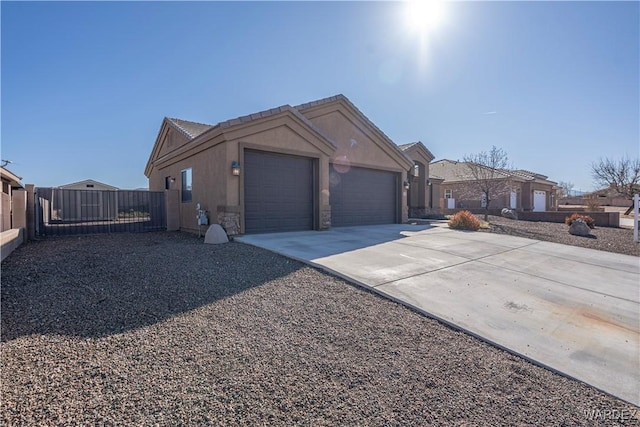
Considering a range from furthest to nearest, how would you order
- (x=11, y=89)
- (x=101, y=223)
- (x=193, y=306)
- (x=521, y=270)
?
1. (x=101, y=223)
2. (x=11, y=89)
3. (x=521, y=270)
4. (x=193, y=306)

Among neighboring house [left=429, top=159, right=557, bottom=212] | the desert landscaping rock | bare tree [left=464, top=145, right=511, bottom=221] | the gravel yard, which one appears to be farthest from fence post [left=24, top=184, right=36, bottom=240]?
neighboring house [left=429, top=159, right=557, bottom=212]

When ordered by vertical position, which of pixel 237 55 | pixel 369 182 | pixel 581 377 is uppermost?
pixel 237 55

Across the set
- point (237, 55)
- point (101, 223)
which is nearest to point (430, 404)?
point (237, 55)

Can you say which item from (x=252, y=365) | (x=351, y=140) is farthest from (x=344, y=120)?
(x=252, y=365)

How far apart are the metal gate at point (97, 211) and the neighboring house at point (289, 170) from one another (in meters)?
1.26

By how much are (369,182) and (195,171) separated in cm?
755

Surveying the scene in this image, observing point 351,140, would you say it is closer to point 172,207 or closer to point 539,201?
point 172,207

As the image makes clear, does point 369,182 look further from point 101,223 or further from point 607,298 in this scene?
point 101,223

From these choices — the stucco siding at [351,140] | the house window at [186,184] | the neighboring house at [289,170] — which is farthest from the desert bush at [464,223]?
the house window at [186,184]

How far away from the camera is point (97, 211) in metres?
13.0

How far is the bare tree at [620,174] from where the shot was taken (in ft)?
78.6

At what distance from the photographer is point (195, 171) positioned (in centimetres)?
1065

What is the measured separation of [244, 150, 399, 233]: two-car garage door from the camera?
940cm

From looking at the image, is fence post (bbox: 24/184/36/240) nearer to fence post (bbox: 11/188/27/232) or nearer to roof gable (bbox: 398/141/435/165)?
fence post (bbox: 11/188/27/232)
